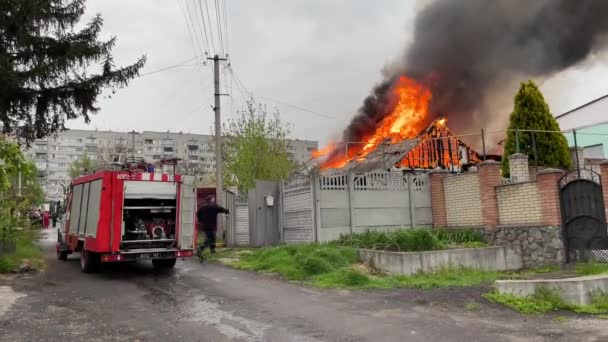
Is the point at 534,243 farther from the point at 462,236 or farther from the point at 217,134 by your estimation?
the point at 217,134

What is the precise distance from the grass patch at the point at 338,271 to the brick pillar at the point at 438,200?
3.34m

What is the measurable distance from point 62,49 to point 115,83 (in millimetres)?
1482

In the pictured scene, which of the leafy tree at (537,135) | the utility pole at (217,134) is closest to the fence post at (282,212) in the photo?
the utility pole at (217,134)

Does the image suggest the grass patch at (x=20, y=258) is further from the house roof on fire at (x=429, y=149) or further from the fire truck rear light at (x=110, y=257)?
the house roof on fire at (x=429, y=149)

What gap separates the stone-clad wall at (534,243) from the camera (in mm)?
11133

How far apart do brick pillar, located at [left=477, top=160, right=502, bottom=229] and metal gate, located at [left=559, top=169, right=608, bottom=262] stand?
67.6 inches

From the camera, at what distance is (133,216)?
11.8m

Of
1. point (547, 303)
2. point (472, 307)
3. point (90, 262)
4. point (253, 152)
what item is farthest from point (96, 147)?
point (547, 303)

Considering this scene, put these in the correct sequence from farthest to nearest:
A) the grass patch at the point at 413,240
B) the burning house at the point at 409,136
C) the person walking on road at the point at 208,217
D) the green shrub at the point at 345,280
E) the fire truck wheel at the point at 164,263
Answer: the burning house at the point at 409,136 < the person walking on road at the point at 208,217 < the fire truck wheel at the point at 164,263 < the grass patch at the point at 413,240 < the green shrub at the point at 345,280

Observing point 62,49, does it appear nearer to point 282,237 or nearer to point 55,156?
point 282,237

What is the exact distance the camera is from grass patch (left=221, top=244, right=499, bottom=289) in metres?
9.48

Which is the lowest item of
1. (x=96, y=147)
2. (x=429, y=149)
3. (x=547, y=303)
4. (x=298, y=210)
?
(x=547, y=303)

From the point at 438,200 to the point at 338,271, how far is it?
560 centimetres

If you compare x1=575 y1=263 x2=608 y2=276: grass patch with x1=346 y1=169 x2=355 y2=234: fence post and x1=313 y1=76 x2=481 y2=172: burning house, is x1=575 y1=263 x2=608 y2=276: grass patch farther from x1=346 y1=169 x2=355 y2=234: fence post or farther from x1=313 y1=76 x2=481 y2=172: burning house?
x1=313 y1=76 x2=481 y2=172: burning house
